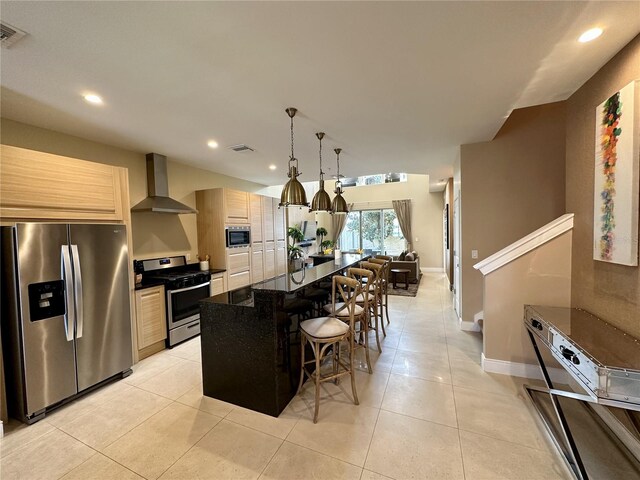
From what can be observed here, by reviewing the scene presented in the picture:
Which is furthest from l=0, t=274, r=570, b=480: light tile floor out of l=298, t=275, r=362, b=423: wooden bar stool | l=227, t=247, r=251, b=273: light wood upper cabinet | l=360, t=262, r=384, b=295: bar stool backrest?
l=227, t=247, r=251, b=273: light wood upper cabinet

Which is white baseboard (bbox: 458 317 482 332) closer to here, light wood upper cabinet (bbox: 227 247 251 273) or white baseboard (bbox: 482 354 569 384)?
white baseboard (bbox: 482 354 569 384)

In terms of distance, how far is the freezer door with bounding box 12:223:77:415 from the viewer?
2.06 m

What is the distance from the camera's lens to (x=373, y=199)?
9.57 meters

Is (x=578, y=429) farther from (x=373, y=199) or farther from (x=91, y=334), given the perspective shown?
(x=373, y=199)

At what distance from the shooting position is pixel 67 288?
7.45 feet

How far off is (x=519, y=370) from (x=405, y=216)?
683 centimetres

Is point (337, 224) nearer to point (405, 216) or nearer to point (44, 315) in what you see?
point (405, 216)

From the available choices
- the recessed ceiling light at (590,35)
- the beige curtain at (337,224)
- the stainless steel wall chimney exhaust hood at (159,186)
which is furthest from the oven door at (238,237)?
the beige curtain at (337,224)

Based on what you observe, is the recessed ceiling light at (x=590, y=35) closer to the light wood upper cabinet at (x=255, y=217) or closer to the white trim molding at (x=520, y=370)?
the white trim molding at (x=520, y=370)

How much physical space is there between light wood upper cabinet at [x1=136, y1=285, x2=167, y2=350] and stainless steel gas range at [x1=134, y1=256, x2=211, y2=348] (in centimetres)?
7

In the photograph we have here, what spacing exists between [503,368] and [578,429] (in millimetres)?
792

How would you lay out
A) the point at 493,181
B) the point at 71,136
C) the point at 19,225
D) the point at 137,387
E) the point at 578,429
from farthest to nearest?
the point at 493,181 < the point at 71,136 < the point at 137,387 < the point at 19,225 < the point at 578,429

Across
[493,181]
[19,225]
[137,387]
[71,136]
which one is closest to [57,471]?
[137,387]

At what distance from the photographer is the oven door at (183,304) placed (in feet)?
11.1
